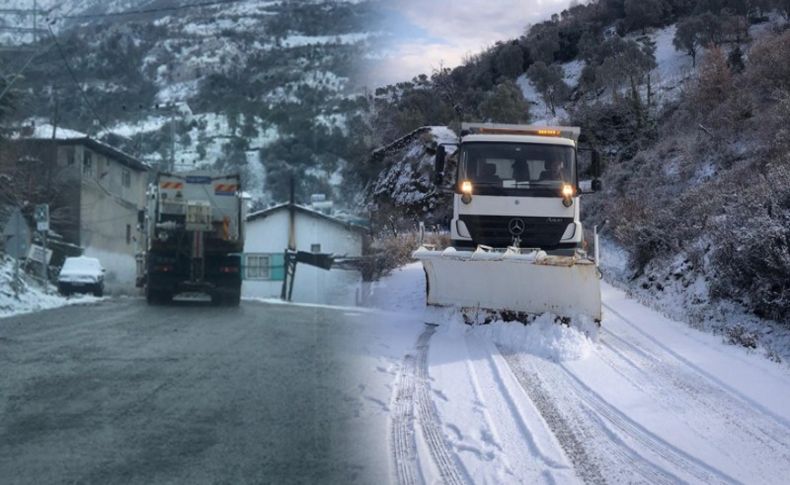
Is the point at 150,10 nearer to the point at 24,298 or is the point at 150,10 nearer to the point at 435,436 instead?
the point at 435,436

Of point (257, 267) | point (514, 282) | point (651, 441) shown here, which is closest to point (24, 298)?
point (257, 267)

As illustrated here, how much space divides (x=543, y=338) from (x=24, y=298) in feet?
44.1

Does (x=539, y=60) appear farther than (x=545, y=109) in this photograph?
Yes

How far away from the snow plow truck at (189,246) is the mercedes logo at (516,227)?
A: 4465 millimetres

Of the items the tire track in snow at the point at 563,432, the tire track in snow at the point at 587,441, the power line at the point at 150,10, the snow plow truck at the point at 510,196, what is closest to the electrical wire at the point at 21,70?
the power line at the point at 150,10

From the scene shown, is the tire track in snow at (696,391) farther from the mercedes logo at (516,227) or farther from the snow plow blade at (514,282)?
the mercedes logo at (516,227)

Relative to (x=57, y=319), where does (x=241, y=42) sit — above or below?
above

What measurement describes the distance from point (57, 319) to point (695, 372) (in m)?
11.2

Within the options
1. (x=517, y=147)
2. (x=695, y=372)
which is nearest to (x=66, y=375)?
(x=695, y=372)

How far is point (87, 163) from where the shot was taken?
50.3 feet

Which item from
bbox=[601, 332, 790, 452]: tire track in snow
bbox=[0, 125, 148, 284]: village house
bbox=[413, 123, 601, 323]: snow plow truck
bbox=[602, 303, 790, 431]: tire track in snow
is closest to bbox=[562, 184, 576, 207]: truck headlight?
bbox=[413, 123, 601, 323]: snow plow truck

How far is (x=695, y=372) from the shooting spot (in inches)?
338

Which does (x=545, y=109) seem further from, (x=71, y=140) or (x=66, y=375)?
(x=66, y=375)

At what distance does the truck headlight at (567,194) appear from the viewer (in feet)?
41.1
